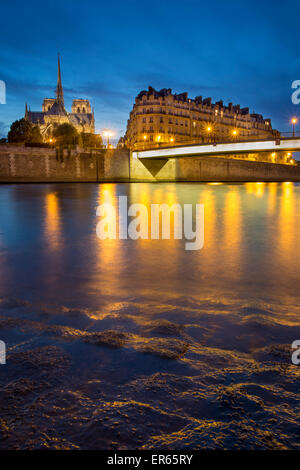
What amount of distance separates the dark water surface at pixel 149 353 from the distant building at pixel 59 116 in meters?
90.2

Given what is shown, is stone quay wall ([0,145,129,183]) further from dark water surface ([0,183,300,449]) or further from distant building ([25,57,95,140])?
dark water surface ([0,183,300,449])

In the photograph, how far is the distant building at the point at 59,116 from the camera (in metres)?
101

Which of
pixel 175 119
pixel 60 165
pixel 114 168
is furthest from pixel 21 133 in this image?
pixel 175 119

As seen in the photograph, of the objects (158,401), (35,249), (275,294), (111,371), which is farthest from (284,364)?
(35,249)

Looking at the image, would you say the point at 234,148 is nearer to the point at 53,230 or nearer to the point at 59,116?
the point at 53,230

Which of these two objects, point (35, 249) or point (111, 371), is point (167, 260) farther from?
point (111, 371)

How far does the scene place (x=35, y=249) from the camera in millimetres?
7605

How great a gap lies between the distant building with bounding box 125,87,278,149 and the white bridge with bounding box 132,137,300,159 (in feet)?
65.9

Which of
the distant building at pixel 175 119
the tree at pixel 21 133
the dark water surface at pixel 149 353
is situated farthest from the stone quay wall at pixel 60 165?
the dark water surface at pixel 149 353

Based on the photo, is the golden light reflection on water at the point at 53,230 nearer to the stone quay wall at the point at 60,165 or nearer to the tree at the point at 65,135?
the stone quay wall at the point at 60,165

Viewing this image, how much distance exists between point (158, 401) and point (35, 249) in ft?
19.9

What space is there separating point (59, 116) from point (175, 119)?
43.8 metres

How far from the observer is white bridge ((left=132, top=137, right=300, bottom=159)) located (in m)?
35.9

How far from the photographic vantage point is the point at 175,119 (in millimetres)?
77000
